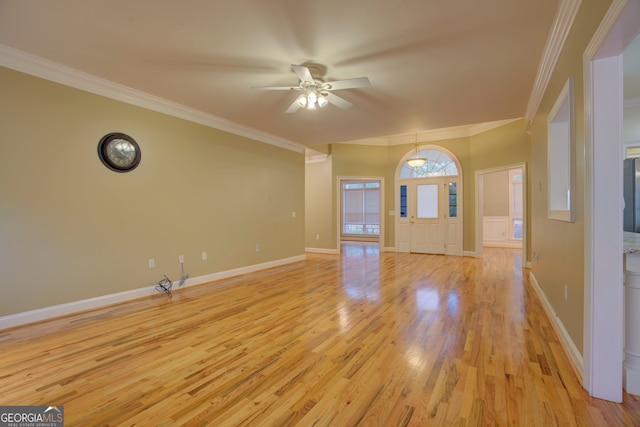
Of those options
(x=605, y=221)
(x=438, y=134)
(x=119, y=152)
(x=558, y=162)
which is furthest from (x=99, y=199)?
(x=438, y=134)

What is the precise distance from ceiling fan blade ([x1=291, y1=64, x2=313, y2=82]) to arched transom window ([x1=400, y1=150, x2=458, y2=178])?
5.66 m

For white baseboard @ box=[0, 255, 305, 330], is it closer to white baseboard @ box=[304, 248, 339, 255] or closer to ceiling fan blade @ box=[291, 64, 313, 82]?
ceiling fan blade @ box=[291, 64, 313, 82]

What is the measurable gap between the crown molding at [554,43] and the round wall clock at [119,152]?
183 inches

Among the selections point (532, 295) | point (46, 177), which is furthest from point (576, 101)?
point (46, 177)

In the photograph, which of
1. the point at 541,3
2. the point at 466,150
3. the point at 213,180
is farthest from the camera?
the point at 466,150

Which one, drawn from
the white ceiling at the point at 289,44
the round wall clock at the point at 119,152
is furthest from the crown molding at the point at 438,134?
the round wall clock at the point at 119,152

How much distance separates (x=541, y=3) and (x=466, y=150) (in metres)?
5.43

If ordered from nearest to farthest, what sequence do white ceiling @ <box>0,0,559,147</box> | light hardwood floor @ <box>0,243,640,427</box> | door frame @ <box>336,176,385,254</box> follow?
light hardwood floor @ <box>0,243,640,427</box> → white ceiling @ <box>0,0,559,147</box> → door frame @ <box>336,176,385,254</box>

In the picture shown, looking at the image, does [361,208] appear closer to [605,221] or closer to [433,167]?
[433,167]

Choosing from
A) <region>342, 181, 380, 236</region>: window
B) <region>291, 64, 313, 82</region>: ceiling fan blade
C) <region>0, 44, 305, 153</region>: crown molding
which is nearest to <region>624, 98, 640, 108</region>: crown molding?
<region>291, 64, 313, 82</region>: ceiling fan blade

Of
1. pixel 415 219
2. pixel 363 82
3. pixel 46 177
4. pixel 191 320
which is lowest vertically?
pixel 191 320

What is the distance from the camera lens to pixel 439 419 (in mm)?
1521

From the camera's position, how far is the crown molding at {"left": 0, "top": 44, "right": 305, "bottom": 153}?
2.82m

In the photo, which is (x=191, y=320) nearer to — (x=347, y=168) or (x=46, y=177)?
(x=46, y=177)
